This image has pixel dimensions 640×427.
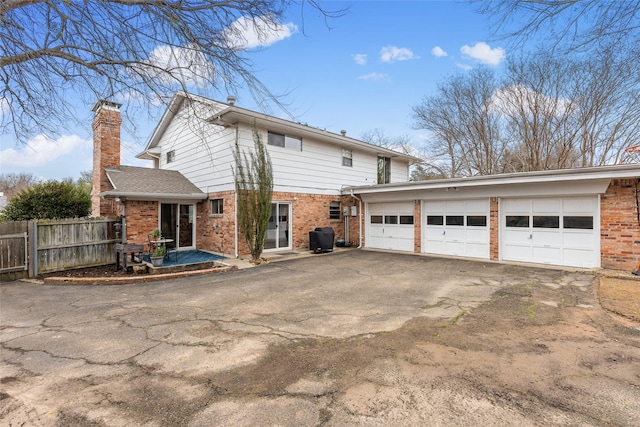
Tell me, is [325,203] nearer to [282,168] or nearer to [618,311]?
[282,168]

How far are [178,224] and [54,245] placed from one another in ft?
14.7

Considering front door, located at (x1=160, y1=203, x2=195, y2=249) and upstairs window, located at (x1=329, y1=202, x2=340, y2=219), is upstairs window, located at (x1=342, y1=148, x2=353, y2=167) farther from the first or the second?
front door, located at (x1=160, y1=203, x2=195, y2=249)

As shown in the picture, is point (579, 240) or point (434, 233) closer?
point (579, 240)

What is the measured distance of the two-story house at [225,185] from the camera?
37.6ft

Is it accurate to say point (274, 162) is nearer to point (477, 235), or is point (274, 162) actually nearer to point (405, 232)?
point (405, 232)

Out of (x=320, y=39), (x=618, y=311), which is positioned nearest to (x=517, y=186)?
(x=618, y=311)

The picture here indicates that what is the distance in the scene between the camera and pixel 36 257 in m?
8.62

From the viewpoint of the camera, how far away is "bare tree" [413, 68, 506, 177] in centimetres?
2119

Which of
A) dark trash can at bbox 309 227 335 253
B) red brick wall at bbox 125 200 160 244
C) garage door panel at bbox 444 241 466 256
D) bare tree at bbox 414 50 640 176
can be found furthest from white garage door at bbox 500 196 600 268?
red brick wall at bbox 125 200 160 244

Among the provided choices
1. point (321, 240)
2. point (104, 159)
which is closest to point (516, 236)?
point (321, 240)

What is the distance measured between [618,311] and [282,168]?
1056 cm

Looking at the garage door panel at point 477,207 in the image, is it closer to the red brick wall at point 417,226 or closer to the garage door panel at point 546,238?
the garage door panel at point 546,238

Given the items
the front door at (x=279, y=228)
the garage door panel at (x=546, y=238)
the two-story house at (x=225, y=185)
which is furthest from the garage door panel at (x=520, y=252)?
the front door at (x=279, y=228)

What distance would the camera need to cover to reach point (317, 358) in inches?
146
